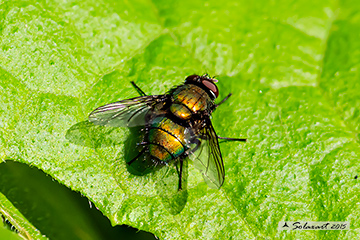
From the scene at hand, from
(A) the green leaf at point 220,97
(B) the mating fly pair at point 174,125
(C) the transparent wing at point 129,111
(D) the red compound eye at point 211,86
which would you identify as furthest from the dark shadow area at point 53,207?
(D) the red compound eye at point 211,86

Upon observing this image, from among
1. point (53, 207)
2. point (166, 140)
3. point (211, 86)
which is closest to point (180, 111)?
point (166, 140)

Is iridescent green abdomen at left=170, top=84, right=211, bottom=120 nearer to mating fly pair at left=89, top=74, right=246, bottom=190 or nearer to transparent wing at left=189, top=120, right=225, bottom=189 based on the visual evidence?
mating fly pair at left=89, top=74, right=246, bottom=190

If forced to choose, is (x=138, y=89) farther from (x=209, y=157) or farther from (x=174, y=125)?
(x=209, y=157)

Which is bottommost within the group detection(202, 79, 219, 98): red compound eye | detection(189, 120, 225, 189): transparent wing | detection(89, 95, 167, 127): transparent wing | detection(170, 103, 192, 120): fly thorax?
→ detection(189, 120, 225, 189): transparent wing

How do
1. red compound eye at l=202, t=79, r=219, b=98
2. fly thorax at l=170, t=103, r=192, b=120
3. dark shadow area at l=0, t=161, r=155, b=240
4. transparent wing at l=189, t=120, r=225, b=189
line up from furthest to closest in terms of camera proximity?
1. red compound eye at l=202, t=79, r=219, b=98
2. fly thorax at l=170, t=103, r=192, b=120
3. transparent wing at l=189, t=120, r=225, b=189
4. dark shadow area at l=0, t=161, r=155, b=240

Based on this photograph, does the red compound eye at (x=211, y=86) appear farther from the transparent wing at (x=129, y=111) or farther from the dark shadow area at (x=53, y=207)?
the dark shadow area at (x=53, y=207)

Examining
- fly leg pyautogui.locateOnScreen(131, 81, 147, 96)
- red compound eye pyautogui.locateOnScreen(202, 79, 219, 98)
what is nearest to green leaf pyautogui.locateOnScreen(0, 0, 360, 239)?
fly leg pyautogui.locateOnScreen(131, 81, 147, 96)
